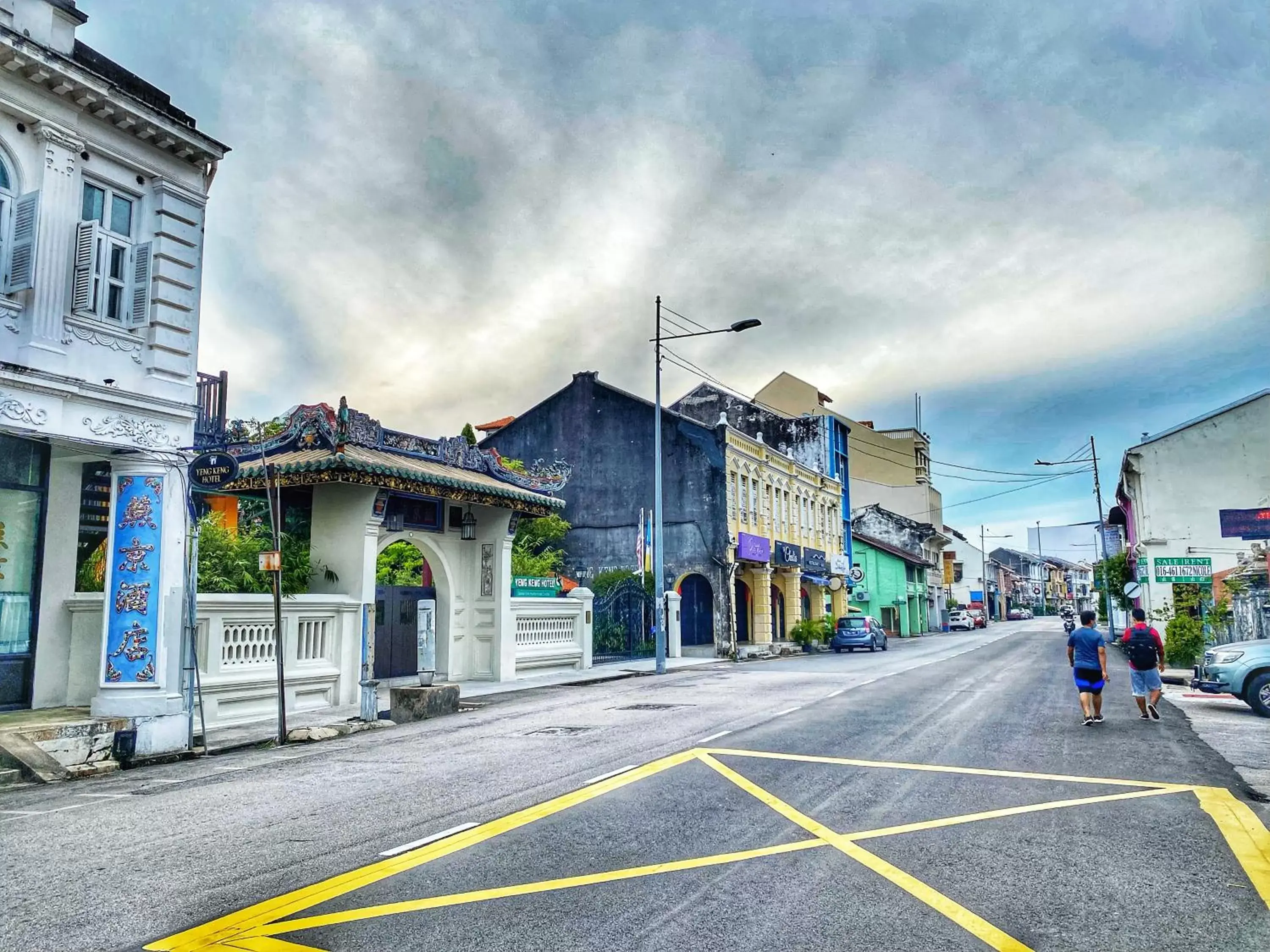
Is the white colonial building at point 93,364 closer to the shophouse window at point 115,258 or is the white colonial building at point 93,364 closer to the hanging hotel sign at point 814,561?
the shophouse window at point 115,258

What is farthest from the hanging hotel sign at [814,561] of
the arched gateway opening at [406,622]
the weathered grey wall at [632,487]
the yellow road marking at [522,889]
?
the yellow road marking at [522,889]

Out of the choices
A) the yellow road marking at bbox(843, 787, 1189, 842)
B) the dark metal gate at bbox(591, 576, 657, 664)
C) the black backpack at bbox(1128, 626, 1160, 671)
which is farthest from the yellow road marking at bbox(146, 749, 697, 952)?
the dark metal gate at bbox(591, 576, 657, 664)

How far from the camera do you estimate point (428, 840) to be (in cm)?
642

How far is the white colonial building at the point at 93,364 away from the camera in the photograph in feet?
33.8

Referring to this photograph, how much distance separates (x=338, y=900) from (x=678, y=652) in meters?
27.5

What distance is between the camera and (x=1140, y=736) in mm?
11500

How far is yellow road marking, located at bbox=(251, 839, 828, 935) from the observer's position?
4.77 meters

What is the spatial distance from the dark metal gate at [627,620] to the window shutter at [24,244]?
22.4m

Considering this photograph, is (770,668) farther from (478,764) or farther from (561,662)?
(478,764)

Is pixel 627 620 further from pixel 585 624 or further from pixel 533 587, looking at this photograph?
pixel 533 587

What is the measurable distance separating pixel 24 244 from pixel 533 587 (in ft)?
48.0

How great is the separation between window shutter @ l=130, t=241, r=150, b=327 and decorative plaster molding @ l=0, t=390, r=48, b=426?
1.81 metres

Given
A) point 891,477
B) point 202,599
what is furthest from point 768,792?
point 891,477

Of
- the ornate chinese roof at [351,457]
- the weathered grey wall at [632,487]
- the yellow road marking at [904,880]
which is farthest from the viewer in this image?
the weathered grey wall at [632,487]
